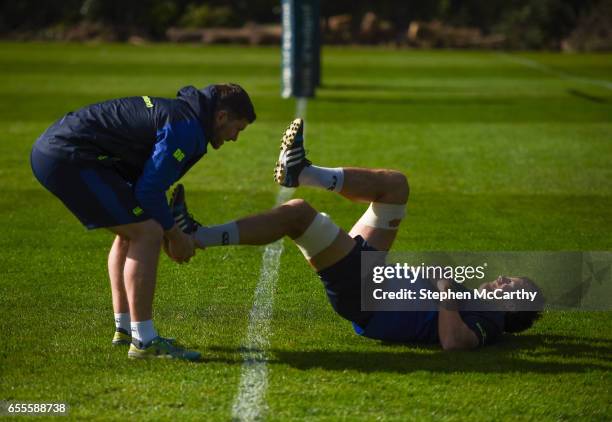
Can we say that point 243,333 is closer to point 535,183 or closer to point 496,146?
point 535,183

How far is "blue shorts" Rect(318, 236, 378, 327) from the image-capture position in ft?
21.4

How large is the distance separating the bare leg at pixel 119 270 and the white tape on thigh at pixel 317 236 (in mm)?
990

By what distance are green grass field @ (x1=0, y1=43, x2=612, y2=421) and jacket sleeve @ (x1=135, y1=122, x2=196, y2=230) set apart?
88 cm

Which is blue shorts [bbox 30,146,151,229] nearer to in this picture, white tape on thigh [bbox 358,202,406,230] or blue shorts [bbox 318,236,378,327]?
blue shorts [bbox 318,236,378,327]

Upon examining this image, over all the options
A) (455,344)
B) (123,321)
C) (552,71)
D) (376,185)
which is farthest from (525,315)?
(552,71)

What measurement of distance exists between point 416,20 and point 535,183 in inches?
1835

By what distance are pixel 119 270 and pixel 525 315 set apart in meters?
2.35

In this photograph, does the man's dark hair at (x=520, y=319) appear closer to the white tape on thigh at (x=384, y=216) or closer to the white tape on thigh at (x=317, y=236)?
the white tape on thigh at (x=384, y=216)

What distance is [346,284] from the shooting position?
6.50 m

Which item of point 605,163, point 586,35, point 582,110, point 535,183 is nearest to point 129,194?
point 535,183

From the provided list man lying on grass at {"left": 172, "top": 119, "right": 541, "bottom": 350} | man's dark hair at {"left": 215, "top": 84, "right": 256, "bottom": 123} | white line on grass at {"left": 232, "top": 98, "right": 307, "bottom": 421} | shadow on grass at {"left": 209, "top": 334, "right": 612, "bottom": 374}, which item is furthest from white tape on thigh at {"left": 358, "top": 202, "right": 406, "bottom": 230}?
man's dark hair at {"left": 215, "top": 84, "right": 256, "bottom": 123}

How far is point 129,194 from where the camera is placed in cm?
617

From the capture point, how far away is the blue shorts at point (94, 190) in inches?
242

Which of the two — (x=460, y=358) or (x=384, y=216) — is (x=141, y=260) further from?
(x=460, y=358)
